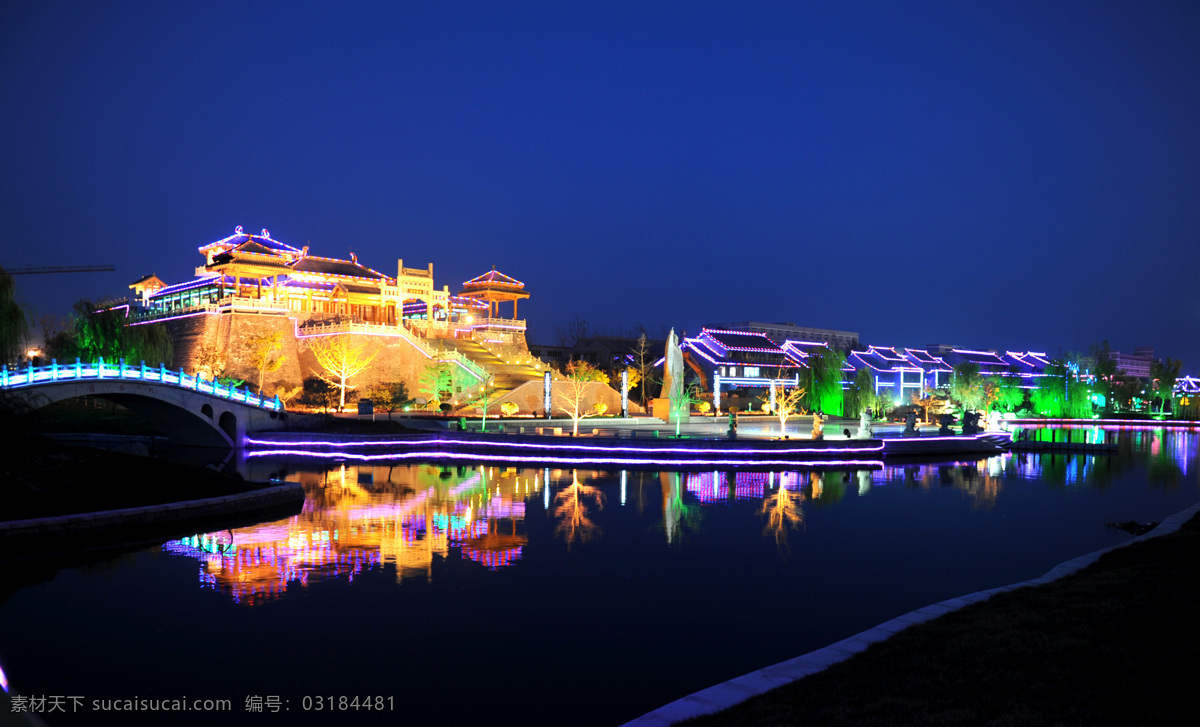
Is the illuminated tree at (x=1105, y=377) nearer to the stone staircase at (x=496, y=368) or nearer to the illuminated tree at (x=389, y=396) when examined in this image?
the stone staircase at (x=496, y=368)

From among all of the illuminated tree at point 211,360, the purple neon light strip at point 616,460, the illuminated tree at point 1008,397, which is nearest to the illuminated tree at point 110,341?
the illuminated tree at point 211,360

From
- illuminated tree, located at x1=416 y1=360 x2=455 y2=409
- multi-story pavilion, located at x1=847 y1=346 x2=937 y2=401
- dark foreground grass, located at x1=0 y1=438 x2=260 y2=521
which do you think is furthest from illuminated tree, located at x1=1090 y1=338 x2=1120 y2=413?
dark foreground grass, located at x1=0 y1=438 x2=260 y2=521

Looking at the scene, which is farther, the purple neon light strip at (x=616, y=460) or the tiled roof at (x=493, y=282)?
the tiled roof at (x=493, y=282)

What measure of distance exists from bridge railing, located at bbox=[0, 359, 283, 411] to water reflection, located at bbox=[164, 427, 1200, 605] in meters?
7.02

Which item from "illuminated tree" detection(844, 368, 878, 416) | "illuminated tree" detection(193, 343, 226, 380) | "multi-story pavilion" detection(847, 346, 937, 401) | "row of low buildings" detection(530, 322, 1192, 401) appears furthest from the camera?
"multi-story pavilion" detection(847, 346, 937, 401)

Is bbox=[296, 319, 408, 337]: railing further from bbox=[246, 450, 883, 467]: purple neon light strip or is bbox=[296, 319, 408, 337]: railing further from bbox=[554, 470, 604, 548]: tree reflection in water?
bbox=[554, 470, 604, 548]: tree reflection in water

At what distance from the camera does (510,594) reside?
1026 cm

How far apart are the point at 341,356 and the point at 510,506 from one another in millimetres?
27203

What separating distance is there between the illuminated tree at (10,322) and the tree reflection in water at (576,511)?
18.4 meters

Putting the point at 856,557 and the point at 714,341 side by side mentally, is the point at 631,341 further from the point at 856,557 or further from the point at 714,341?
the point at 856,557

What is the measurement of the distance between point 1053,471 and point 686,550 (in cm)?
1875

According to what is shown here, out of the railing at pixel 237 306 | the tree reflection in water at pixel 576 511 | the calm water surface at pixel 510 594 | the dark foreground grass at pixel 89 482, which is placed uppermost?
the railing at pixel 237 306

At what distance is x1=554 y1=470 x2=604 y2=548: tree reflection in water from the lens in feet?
46.9

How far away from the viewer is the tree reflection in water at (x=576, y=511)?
1430cm
